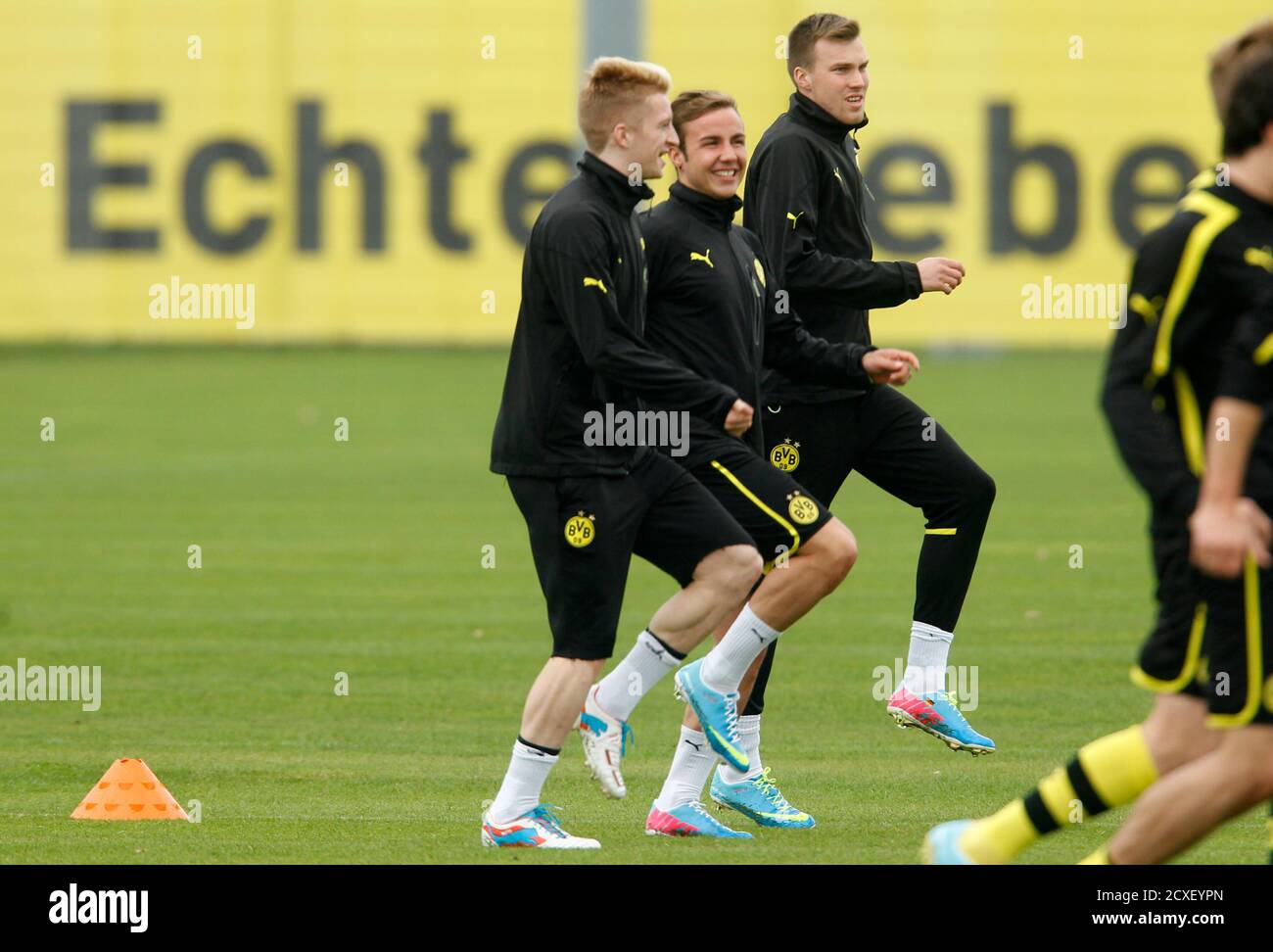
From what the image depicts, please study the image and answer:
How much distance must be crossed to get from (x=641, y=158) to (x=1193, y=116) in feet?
104

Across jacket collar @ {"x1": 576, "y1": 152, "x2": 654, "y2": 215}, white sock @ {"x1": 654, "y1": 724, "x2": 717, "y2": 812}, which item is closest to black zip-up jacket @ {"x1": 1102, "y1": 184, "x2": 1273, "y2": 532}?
jacket collar @ {"x1": 576, "y1": 152, "x2": 654, "y2": 215}

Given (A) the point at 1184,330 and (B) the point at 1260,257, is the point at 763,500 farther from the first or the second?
(B) the point at 1260,257

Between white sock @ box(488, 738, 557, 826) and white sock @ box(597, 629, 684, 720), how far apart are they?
1.36 ft

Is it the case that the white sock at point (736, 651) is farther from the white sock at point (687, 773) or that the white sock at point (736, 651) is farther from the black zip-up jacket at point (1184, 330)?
the black zip-up jacket at point (1184, 330)

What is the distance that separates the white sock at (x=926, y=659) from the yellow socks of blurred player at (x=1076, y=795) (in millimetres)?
2719

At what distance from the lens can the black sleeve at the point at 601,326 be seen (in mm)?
7258

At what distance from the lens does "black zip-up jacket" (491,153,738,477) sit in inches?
287

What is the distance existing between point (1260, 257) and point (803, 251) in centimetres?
300

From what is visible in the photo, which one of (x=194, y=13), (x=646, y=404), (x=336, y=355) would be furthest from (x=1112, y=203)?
(x=646, y=404)

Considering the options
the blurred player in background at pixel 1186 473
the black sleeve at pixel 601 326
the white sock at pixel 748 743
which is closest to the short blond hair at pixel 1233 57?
the blurred player in background at pixel 1186 473

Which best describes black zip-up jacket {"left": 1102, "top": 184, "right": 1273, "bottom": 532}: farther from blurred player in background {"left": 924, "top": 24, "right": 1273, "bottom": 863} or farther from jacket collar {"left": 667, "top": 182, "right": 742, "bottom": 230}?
jacket collar {"left": 667, "top": 182, "right": 742, "bottom": 230}

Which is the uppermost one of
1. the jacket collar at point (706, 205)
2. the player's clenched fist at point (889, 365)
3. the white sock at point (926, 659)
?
the jacket collar at point (706, 205)

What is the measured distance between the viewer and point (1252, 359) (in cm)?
538
